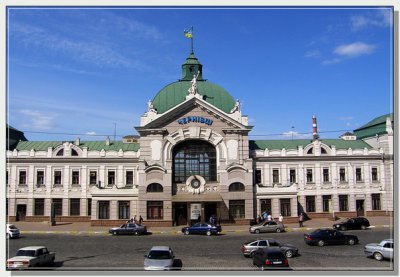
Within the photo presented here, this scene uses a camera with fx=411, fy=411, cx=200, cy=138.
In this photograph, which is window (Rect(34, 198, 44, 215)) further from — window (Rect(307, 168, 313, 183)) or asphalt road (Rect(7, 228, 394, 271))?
window (Rect(307, 168, 313, 183))

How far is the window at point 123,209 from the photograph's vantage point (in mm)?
53531

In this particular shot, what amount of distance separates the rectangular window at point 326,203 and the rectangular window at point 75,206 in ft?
112

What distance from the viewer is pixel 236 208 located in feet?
171

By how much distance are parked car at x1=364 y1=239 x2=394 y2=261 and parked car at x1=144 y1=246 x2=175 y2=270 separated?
14.0 metres

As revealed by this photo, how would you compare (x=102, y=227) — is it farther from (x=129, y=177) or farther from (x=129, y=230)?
(x=129, y=177)

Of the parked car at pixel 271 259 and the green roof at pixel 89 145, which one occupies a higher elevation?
the green roof at pixel 89 145

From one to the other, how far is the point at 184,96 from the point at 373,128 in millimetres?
31720

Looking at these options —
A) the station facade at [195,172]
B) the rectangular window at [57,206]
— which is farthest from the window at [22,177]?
the rectangular window at [57,206]

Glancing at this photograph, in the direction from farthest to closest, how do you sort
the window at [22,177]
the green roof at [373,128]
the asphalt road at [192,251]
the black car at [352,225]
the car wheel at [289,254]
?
the green roof at [373,128], the window at [22,177], the black car at [352,225], the car wheel at [289,254], the asphalt road at [192,251]

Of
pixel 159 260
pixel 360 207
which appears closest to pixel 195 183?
pixel 360 207

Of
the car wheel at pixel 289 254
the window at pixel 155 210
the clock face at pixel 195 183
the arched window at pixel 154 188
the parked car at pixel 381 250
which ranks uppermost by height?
the clock face at pixel 195 183

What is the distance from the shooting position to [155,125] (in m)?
53.1

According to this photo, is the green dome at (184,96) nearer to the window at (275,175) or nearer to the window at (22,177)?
the window at (275,175)

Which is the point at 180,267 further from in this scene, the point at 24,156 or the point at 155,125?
the point at 24,156
